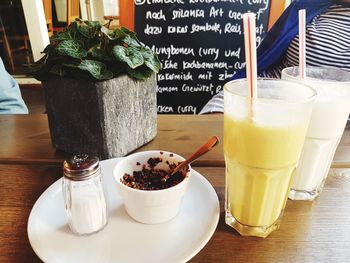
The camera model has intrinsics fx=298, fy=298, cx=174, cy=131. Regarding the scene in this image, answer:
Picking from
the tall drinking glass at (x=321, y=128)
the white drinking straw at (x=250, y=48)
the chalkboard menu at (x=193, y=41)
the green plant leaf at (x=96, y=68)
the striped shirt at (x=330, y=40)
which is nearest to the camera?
the white drinking straw at (x=250, y=48)

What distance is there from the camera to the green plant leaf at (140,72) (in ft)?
2.42

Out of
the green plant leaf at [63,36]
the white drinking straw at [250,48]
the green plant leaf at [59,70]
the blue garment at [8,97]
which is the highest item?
the white drinking straw at [250,48]

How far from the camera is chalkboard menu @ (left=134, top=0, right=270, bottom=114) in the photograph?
1843mm

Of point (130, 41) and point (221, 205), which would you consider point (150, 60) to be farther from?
point (221, 205)

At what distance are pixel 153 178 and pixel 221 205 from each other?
0.49 ft

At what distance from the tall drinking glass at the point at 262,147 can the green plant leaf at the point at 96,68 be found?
0.99 feet

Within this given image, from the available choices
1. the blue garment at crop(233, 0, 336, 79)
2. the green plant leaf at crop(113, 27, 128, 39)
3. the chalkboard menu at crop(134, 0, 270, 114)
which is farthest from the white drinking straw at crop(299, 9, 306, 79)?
the chalkboard menu at crop(134, 0, 270, 114)

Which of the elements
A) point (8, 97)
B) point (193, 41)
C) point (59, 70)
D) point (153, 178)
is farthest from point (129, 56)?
point (193, 41)

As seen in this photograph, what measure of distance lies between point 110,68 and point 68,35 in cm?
13

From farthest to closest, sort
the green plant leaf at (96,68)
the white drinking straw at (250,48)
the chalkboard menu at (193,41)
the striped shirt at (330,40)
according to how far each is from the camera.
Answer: the chalkboard menu at (193,41), the striped shirt at (330,40), the green plant leaf at (96,68), the white drinking straw at (250,48)

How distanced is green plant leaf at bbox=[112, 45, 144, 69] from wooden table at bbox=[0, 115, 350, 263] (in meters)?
0.25

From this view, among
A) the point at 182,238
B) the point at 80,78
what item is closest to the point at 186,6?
the point at 80,78

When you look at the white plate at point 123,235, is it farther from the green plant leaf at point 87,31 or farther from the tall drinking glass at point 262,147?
the green plant leaf at point 87,31

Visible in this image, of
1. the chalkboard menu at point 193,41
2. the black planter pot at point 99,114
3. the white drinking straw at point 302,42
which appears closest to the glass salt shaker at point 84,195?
the black planter pot at point 99,114
